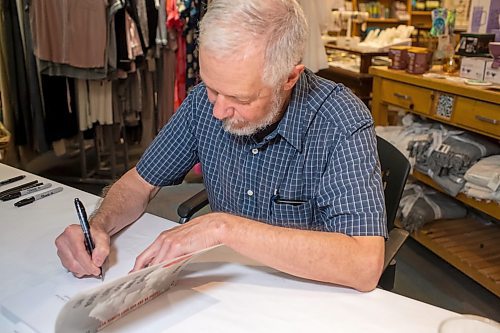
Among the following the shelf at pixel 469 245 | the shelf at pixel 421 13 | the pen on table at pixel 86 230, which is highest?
the shelf at pixel 421 13

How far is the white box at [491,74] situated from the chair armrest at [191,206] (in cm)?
136

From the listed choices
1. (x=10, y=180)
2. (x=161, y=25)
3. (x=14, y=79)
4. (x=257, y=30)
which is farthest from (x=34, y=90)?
(x=257, y=30)

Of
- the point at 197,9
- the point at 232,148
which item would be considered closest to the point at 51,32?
the point at 197,9

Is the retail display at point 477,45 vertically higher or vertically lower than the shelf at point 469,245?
higher

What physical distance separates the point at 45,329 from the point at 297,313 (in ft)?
1.38

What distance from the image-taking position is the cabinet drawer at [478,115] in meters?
1.93

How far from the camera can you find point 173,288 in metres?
0.91

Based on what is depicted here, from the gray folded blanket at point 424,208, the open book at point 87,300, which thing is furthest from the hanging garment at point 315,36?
the open book at point 87,300

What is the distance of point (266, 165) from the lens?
1165 millimetres

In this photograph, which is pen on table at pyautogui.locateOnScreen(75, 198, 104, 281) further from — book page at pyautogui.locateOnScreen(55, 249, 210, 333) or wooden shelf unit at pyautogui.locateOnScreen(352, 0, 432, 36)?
wooden shelf unit at pyautogui.locateOnScreen(352, 0, 432, 36)

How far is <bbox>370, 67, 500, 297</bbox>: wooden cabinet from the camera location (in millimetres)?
1983

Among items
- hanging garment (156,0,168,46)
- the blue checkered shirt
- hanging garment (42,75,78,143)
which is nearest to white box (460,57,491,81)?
the blue checkered shirt

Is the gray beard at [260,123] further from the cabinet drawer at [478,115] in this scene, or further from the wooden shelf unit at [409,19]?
the wooden shelf unit at [409,19]

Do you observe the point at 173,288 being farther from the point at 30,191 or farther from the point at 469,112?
the point at 469,112
